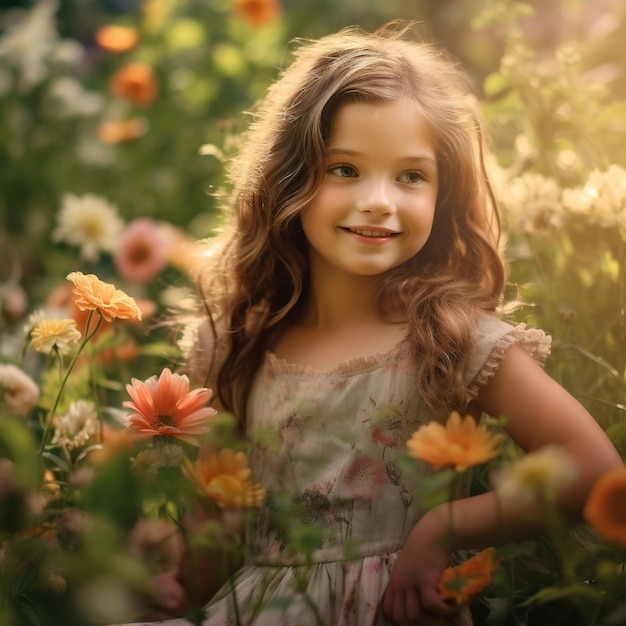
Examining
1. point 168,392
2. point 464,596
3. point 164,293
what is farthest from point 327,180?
point 164,293

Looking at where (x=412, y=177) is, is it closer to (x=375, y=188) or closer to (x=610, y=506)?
(x=375, y=188)

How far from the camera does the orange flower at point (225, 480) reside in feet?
3.34

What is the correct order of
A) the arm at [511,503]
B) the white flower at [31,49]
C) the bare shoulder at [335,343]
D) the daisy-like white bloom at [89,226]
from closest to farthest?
the arm at [511,503]
the bare shoulder at [335,343]
the daisy-like white bloom at [89,226]
the white flower at [31,49]

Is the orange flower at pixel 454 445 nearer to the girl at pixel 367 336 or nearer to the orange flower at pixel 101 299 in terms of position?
the girl at pixel 367 336

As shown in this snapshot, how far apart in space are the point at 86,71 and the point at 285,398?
229 centimetres

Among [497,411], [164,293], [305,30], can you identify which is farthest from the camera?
[305,30]

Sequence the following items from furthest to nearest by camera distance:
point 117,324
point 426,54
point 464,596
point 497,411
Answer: point 117,324
point 426,54
point 497,411
point 464,596

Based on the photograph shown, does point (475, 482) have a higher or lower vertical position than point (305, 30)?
lower

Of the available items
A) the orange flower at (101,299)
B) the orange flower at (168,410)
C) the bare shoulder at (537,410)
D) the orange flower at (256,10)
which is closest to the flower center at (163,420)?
the orange flower at (168,410)

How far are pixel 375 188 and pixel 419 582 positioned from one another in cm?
50

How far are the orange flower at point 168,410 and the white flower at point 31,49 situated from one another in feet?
6.21

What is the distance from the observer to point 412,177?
4.25 ft

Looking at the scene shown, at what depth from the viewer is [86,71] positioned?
3.28 meters

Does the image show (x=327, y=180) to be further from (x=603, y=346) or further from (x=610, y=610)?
(x=610, y=610)
